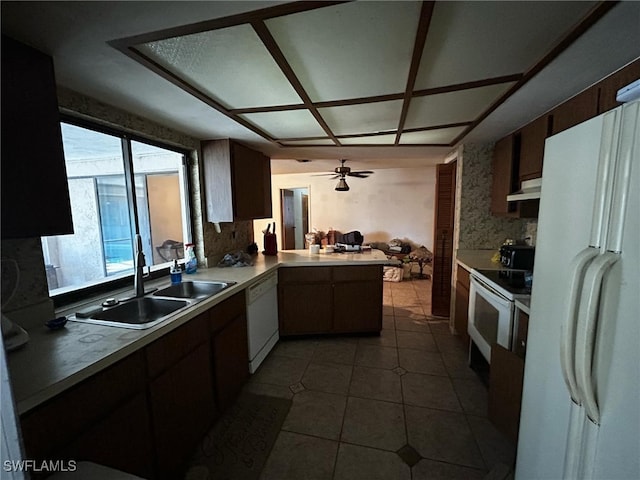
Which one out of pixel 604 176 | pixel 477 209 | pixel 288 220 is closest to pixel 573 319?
pixel 604 176

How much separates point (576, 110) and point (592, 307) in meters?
1.47

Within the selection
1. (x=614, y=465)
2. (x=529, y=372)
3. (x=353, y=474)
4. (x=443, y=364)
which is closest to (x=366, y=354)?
(x=443, y=364)

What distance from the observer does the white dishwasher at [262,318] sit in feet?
7.11

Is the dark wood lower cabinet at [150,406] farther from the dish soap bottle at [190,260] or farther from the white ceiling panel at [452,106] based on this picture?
the white ceiling panel at [452,106]

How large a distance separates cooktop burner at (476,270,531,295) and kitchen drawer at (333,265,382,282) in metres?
0.93

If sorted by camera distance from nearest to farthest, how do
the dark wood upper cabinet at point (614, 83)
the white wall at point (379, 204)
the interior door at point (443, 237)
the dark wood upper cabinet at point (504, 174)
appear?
1. the dark wood upper cabinet at point (614, 83)
2. the dark wood upper cabinet at point (504, 174)
3. the interior door at point (443, 237)
4. the white wall at point (379, 204)

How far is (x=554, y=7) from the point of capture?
903 mm

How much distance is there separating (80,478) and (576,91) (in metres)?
2.79

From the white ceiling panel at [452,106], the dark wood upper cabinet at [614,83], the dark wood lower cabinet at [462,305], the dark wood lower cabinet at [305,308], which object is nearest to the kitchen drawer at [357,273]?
the dark wood lower cabinet at [305,308]

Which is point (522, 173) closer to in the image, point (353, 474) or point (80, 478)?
point (353, 474)

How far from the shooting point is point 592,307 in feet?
2.33

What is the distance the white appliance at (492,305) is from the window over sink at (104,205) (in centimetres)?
259

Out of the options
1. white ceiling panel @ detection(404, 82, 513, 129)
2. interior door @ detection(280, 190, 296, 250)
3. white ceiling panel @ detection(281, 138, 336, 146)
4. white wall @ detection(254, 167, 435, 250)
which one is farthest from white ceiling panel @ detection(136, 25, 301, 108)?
interior door @ detection(280, 190, 296, 250)

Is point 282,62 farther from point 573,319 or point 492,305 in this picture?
point 492,305
